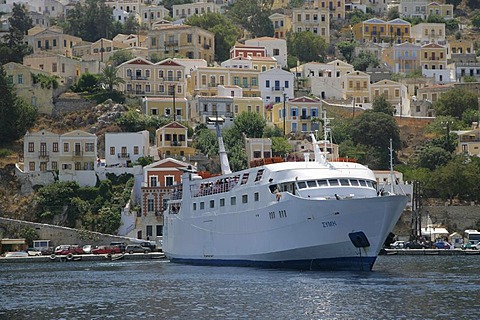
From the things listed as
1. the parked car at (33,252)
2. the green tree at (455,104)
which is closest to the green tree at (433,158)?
the green tree at (455,104)

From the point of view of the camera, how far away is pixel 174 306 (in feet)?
178

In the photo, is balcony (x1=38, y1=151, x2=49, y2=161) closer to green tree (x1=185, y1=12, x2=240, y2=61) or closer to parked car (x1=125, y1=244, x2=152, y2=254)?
parked car (x1=125, y1=244, x2=152, y2=254)

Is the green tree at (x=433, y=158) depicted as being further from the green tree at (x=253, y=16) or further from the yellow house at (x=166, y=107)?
the green tree at (x=253, y=16)

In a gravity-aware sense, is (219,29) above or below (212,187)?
above

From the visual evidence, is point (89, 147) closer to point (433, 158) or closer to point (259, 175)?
point (433, 158)

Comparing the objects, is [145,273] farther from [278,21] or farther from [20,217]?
[278,21]

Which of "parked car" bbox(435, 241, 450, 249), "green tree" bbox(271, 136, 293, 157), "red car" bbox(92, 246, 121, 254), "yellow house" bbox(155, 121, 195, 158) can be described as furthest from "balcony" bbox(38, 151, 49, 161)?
"parked car" bbox(435, 241, 450, 249)

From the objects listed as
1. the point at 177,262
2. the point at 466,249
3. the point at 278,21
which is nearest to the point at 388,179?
the point at 466,249

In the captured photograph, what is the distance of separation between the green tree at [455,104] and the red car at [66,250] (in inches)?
2067

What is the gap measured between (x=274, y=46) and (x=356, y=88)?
1403 cm

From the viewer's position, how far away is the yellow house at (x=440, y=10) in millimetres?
182625

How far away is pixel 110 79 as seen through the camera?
123000 millimetres

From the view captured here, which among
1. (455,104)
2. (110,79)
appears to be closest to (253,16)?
(455,104)

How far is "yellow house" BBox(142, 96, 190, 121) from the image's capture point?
122 meters
